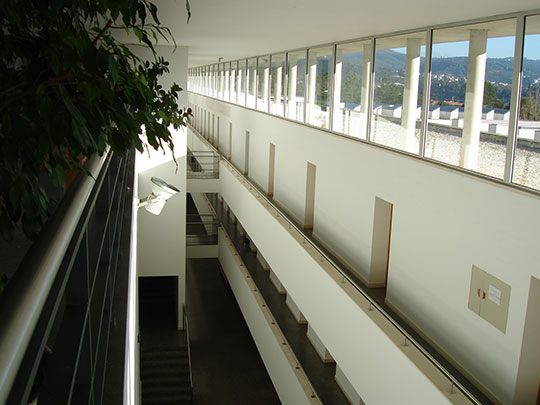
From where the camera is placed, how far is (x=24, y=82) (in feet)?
4.01

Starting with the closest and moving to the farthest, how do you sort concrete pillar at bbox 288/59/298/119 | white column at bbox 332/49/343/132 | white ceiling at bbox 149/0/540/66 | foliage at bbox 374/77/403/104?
1. white ceiling at bbox 149/0/540/66
2. foliage at bbox 374/77/403/104
3. white column at bbox 332/49/343/132
4. concrete pillar at bbox 288/59/298/119

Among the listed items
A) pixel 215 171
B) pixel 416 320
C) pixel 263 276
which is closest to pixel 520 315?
pixel 416 320

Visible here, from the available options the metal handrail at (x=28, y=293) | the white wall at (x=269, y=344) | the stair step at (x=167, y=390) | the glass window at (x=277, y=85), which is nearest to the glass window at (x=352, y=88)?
the glass window at (x=277, y=85)

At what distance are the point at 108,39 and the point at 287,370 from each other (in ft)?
23.0

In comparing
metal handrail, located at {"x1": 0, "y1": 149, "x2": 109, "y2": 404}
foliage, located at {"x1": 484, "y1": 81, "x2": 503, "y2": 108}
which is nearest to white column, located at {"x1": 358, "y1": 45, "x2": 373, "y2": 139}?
foliage, located at {"x1": 484, "y1": 81, "x2": 503, "y2": 108}

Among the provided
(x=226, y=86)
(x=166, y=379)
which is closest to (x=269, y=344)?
(x=166, y=379)

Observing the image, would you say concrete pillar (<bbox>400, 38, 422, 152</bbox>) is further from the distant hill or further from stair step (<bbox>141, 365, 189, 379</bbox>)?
stair step (<bbox>141, 365, 189, 379</bbox>)

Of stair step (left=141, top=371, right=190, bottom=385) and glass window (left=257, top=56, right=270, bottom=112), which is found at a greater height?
glass window (left=257, top=56, right=270, bottom=112)

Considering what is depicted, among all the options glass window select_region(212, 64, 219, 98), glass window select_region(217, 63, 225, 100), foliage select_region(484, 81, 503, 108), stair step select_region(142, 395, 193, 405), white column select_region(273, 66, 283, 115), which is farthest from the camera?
glass window select_region(212, 64, 219, 98)

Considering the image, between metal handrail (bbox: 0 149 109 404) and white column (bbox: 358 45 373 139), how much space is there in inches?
255

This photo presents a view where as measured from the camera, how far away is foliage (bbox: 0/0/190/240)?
1021 mm

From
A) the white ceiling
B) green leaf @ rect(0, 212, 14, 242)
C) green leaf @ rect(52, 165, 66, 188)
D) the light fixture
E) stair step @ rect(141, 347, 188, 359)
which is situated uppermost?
the white ceiling

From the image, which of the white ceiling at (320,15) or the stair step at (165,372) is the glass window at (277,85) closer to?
the white ceiling at (320,15)

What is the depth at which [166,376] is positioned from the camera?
1033 cm
